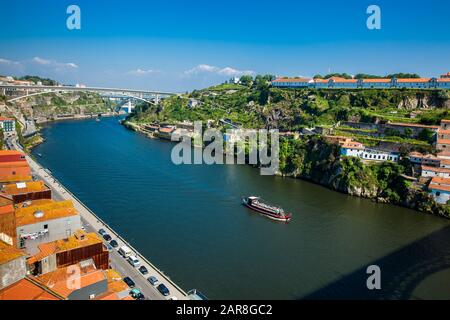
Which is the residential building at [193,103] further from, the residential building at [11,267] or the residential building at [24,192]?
the residential building at [11,267]

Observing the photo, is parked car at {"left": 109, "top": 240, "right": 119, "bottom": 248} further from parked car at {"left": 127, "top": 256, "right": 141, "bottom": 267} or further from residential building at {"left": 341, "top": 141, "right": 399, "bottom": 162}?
residential building at {"left": 341, "top": 141, "right": 399, "bottom": 162}

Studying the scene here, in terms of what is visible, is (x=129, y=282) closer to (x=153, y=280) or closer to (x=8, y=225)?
(x=153, y=280)

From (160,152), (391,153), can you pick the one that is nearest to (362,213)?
(391,153)

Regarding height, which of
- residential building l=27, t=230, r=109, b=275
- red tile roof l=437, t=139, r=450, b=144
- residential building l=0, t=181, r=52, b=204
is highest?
red tile roof l=437, t=139, r=450, b=144

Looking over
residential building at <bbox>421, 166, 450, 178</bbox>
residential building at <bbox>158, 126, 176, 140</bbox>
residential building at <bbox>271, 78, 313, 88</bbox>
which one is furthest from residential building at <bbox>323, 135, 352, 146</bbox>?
residential building at <bbox>158, 126, 176, 140</bbox>

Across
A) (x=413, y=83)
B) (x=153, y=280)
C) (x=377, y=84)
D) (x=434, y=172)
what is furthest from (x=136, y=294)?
(x=377, y=84)

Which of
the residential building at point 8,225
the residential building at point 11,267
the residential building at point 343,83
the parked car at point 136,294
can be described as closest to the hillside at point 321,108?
the residential building at point 343,83
